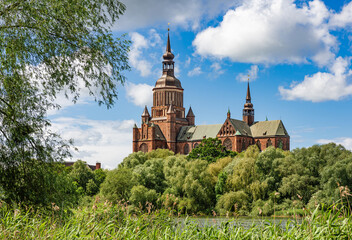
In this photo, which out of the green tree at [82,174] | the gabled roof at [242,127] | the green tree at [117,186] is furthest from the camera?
the gabled roof at [242,127]

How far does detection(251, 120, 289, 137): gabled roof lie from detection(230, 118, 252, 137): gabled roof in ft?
3.43

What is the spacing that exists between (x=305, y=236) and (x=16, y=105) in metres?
7.20

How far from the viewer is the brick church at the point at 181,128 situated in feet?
292

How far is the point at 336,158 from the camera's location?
1624 inches

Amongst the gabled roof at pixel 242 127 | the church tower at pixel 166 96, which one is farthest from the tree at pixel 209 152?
the church tower at pixel 166 96

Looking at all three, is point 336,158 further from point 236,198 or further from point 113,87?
point 113,87

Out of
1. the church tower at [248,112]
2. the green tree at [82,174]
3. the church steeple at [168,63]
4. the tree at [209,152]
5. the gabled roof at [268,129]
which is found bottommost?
the green tree at [82,174]

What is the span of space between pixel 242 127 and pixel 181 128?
14.3m

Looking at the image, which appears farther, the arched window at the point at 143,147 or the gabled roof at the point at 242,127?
the arched window at the point at 143,147

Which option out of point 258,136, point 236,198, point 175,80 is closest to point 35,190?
point 236,198

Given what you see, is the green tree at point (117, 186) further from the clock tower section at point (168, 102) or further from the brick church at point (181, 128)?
the clock tower section at point (168, 102)

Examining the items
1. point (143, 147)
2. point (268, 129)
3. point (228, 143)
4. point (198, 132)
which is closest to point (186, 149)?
point (198, 132)

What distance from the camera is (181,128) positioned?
99312 mm

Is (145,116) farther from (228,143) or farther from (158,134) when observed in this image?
(228,143)
